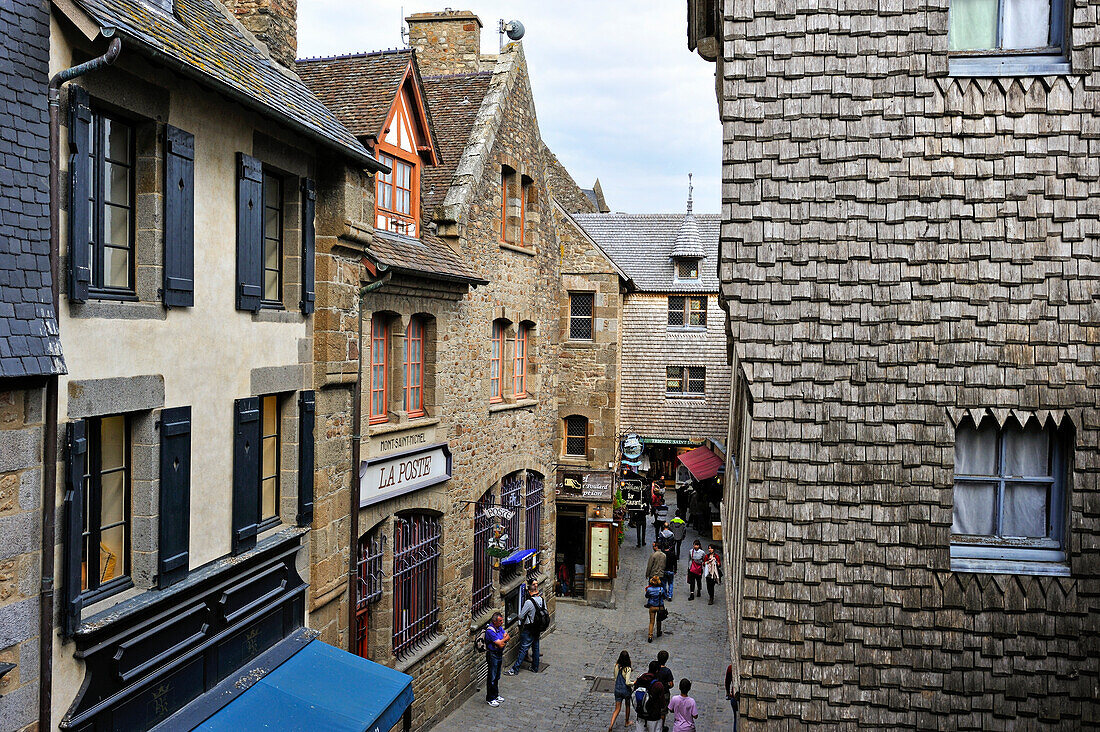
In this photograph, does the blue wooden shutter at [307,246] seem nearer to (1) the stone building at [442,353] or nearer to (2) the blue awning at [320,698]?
(1) the stone building at [442,353]

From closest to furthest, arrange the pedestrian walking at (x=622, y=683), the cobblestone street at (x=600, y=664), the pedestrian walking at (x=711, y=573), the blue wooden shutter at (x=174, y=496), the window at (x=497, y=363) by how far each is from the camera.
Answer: the blue wooden shutter at (x=174, y=496), the pedestrian walking at (x=622, y=683), the cobblestone street at (x=600, y=664), the window at (x=497, y=363), the pedestrian walking at (x=711, y=573)

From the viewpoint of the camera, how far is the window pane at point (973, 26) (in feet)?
20.8

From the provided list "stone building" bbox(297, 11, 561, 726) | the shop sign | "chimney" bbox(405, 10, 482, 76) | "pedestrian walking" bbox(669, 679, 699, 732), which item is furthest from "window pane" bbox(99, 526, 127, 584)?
the shop sign

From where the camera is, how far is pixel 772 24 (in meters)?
6.39

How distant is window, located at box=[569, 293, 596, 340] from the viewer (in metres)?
22.9

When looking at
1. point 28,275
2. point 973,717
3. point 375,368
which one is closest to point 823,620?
point 973,717

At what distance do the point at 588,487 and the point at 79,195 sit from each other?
16.7 metres

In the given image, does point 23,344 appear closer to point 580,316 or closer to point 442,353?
point 442,353

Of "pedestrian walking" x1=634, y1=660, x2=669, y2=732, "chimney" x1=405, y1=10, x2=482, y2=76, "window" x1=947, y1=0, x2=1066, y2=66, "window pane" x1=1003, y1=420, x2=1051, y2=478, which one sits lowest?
"pedestrian walking" x1=634, y1=660, x2=669, y2=732

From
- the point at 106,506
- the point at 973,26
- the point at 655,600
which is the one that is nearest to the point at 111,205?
the point at 106,506

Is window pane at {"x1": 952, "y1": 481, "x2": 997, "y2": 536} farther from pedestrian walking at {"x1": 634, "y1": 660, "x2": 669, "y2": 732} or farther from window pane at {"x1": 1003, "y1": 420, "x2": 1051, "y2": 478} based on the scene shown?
pedestrian walking at {"x1": 634, "y1": 660, "x2": 669, "y2": 732}

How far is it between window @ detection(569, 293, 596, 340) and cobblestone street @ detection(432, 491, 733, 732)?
21.4ft

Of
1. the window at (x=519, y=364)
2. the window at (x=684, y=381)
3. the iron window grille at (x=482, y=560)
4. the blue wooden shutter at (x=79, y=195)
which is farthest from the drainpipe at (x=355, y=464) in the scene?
the window at (x=684, y=381)

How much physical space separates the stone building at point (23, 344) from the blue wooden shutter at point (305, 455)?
3.76 m
